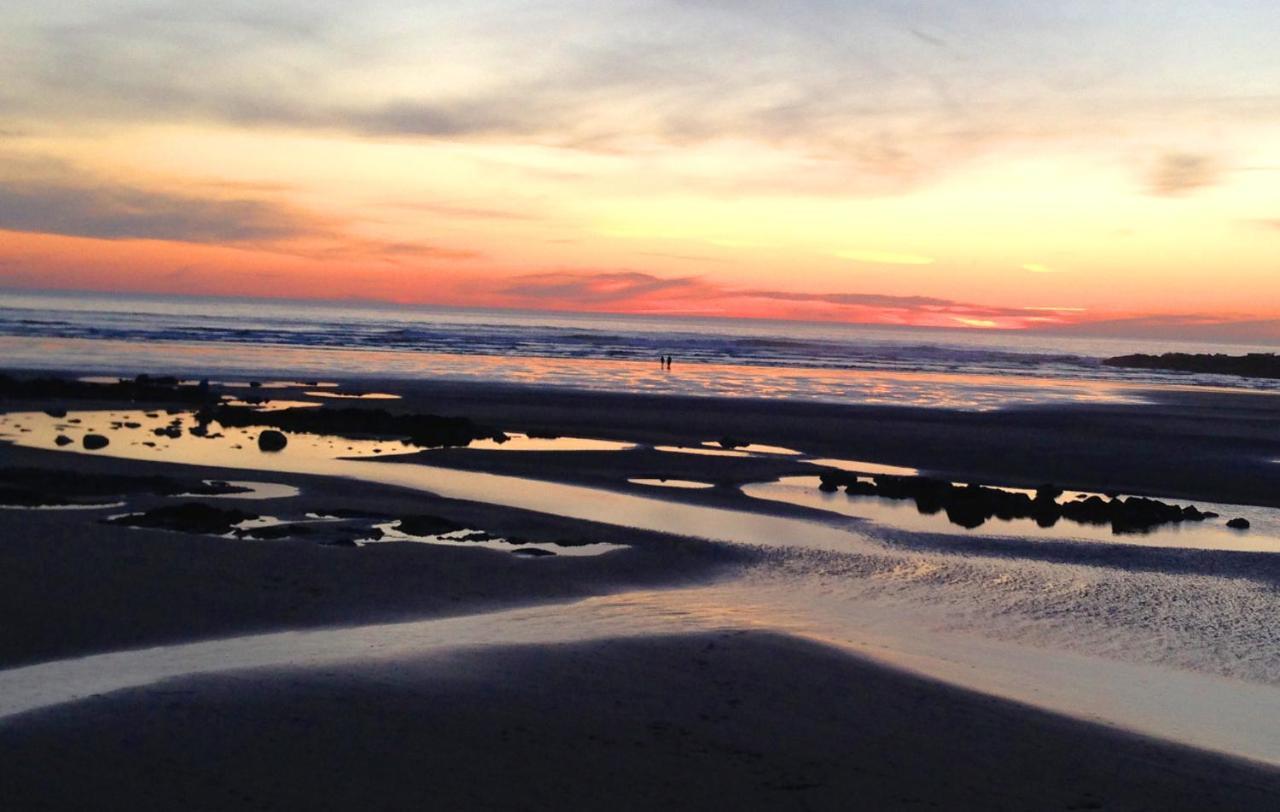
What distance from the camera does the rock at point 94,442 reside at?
22.8 metres

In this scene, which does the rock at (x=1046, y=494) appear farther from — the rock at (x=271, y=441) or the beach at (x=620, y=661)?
the rock at (x=271, y=441)

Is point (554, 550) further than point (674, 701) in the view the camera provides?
Yes

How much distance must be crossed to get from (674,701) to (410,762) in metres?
2.36

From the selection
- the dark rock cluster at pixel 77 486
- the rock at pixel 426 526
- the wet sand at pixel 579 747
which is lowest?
the wet sand at pixel 579 747

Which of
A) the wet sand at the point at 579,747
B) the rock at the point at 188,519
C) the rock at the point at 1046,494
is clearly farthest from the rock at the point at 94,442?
the rock at the point at 1046,494

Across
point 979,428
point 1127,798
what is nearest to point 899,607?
point 1127,798

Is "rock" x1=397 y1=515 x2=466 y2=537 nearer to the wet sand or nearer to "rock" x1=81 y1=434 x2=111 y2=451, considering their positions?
the wet sand

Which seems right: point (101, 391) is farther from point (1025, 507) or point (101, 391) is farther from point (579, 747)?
point (579, 747)

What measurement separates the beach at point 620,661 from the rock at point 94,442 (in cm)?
309

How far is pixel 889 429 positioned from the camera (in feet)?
111

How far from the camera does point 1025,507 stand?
20.1m

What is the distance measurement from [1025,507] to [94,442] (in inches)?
753

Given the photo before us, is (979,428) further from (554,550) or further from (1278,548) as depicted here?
(554,550)

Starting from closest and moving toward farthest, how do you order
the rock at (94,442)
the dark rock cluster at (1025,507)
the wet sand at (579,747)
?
the wet sand at (579,747)
the dark rock cluster at (1025,507)
the rock at (94,442)
